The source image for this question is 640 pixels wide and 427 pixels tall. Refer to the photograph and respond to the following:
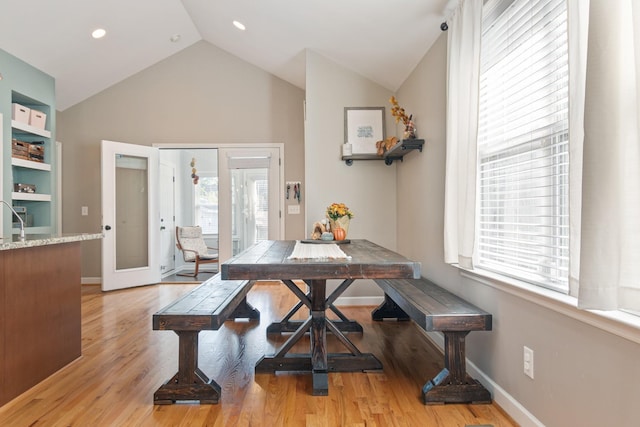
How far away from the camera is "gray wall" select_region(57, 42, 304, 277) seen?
5.42 m

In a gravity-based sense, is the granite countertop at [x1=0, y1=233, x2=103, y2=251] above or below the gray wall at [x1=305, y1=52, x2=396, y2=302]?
below

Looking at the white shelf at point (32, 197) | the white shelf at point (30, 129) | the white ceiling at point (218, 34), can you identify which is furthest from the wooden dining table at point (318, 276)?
the white shelf at point (30, 129)

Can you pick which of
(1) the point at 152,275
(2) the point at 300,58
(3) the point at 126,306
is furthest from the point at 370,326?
(1) the point at 152,275

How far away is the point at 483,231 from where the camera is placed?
2.27m

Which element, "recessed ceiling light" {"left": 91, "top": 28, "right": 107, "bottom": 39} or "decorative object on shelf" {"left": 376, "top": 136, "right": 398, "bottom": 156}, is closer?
"decorative object on shelf" {"left": 376, "top": 136, "right": 398, "bottom": 156}

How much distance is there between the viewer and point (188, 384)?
2.02 meters

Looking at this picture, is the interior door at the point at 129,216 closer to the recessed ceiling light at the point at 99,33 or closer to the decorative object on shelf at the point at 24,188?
the decorative object on shelf at the point at 24,188

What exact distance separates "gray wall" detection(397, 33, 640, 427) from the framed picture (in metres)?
0.82

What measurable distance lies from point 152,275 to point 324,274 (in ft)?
14.3

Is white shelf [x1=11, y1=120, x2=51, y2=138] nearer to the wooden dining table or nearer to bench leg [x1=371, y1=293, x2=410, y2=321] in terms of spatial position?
the wooden dining table

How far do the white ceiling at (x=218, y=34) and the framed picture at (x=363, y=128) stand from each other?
377mm

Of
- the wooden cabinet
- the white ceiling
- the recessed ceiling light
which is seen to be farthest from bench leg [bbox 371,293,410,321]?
the recessed ceiling light

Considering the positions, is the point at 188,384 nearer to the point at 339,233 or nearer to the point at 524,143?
the point at 339,233

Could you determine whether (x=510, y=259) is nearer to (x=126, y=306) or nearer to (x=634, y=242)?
(x=634, y=242)
